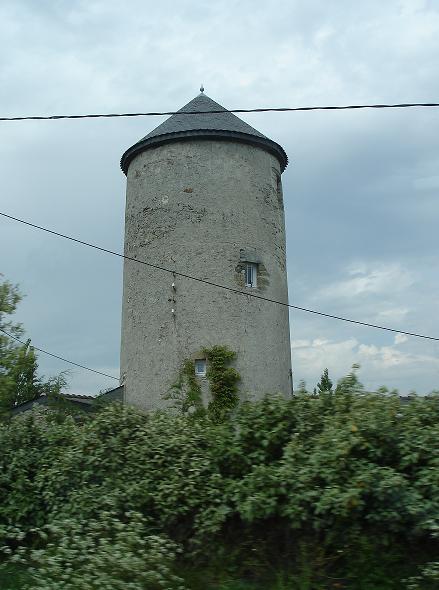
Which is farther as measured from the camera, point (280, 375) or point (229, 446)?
point (280, 375)

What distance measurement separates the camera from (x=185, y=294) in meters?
18.7

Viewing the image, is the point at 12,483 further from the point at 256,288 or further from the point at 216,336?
the point at 256,288

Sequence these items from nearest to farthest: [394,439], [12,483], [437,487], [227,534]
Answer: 1. [437,487]
2. [394,439]
3. [227,534]
4. [12,483]

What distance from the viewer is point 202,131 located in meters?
19.6

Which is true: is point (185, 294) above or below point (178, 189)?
below

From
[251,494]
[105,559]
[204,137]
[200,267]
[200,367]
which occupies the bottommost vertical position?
[105,559]

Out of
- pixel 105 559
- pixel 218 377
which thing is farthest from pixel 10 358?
pixel 218 377

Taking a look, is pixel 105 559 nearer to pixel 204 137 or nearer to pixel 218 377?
pixel 218 377

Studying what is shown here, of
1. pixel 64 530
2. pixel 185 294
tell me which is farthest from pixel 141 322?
pixel 64 530

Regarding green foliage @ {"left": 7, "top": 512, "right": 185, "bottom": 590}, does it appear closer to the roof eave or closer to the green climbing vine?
the green climbing vine

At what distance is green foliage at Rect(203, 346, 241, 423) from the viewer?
18.1m

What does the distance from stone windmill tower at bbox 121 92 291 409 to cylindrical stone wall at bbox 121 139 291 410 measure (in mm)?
27

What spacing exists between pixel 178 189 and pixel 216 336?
4193 millimetres

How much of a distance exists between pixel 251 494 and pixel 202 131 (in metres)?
14.0
